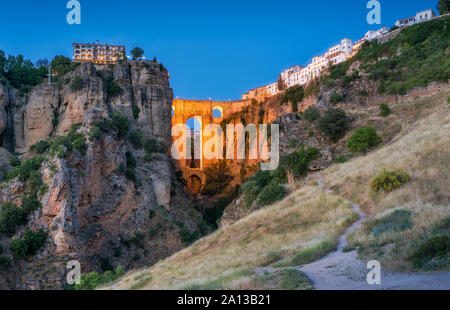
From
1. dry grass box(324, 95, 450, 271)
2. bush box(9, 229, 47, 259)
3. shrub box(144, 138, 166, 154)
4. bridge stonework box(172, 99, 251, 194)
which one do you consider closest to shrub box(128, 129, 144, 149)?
shrub box(144, 138, 166, 154)

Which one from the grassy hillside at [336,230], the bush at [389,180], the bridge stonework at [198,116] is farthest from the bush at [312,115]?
the bridge stonework at [198,116]

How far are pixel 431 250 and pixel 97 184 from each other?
34.3 metres

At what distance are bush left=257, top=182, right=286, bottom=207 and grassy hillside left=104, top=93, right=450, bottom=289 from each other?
2.08m

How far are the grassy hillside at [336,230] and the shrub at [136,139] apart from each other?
2668cm

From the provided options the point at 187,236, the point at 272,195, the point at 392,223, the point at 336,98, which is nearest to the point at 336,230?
the point at 392,223

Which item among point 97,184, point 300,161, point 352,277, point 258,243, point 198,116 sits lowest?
point 258,243

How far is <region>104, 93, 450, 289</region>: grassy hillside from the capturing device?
885 cm

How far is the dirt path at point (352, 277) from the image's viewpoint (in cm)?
660

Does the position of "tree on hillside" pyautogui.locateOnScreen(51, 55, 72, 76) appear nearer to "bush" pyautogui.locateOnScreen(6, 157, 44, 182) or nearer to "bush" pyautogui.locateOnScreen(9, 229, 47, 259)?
"bush" pyautogui.locateOnScreen(6, 157, 44, 182)

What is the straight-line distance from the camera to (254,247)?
49.6ft

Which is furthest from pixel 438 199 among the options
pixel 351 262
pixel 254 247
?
pixel 254 247

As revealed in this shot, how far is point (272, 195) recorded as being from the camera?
25.9m

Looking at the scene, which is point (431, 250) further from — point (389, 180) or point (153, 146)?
point (153, 146)
